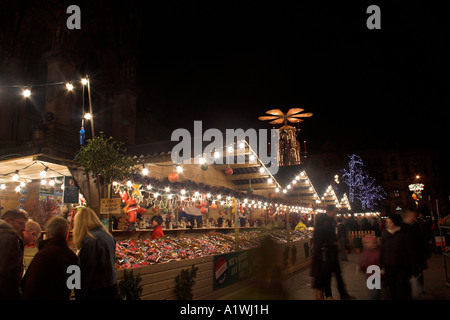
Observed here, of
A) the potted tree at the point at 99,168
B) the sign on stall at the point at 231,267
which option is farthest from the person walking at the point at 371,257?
the potted tree at the point at 99,168

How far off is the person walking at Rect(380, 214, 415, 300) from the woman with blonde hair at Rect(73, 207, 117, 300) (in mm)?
4395

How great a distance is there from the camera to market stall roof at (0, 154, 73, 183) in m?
6.98

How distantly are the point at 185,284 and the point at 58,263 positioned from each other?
3.77 meters

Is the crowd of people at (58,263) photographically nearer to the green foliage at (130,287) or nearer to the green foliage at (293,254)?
the green foliage at (130,287)

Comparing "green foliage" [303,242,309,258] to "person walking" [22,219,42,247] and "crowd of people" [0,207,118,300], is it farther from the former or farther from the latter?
"person walking" [22,219,42,247]

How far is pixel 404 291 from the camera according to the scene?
4.79 m

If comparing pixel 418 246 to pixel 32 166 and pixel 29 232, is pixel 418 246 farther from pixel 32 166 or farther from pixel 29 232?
pixel 32 166

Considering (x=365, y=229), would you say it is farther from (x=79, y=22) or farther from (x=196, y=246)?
(x=79, y=22)

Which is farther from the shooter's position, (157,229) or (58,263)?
(157,229)

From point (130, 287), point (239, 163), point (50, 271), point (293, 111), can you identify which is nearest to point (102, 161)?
point (130, 287)

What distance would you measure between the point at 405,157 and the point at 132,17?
6038cm

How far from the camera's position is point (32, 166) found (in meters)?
8.11

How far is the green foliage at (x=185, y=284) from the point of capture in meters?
6.33
